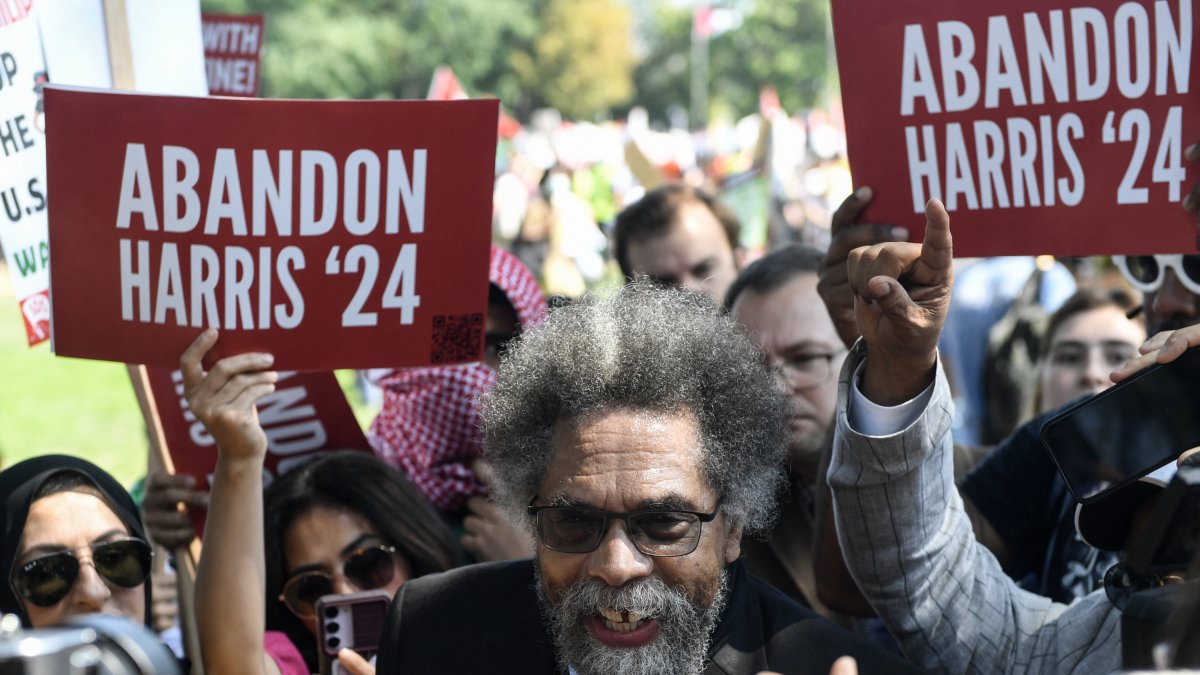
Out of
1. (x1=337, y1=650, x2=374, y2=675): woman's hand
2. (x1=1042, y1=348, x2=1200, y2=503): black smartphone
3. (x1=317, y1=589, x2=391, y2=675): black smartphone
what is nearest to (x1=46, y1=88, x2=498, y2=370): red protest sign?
(x1=317, y1=589, x2=391, y2=675): black smartphone

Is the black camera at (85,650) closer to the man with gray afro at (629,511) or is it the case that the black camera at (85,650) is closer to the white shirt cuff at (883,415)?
the man with gray afro at (629,511)

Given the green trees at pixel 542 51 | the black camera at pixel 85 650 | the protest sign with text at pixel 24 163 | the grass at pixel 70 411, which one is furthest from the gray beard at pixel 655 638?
the green trees at pixel 542 51

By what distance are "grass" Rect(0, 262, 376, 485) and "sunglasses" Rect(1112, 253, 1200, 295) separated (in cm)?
742

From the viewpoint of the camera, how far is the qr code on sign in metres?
3.16

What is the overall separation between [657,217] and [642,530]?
8.17 ft

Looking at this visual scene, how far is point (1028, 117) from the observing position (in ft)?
9.11

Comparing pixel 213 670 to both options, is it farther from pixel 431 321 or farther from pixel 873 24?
pixel 873 24

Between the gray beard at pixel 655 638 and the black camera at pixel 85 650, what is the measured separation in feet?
3.78

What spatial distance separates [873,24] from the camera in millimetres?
2805

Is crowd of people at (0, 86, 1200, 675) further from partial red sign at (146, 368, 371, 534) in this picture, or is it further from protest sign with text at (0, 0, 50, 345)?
protest sign with text at (0, 0, 50, 345)

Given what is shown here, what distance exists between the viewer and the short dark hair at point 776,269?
12.5 ft

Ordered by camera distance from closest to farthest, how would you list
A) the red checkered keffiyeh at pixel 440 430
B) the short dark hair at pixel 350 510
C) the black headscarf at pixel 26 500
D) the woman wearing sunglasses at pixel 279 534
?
the woman wearing sunglasses at pixel 279 534 < the black headscarf at pixel 26 500 < the short dark hair at pixel 350 510 < the red checkered keffiyeh at pixel 440 430

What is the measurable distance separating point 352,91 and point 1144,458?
51.4m

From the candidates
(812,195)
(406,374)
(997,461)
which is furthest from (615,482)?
(812,195)
